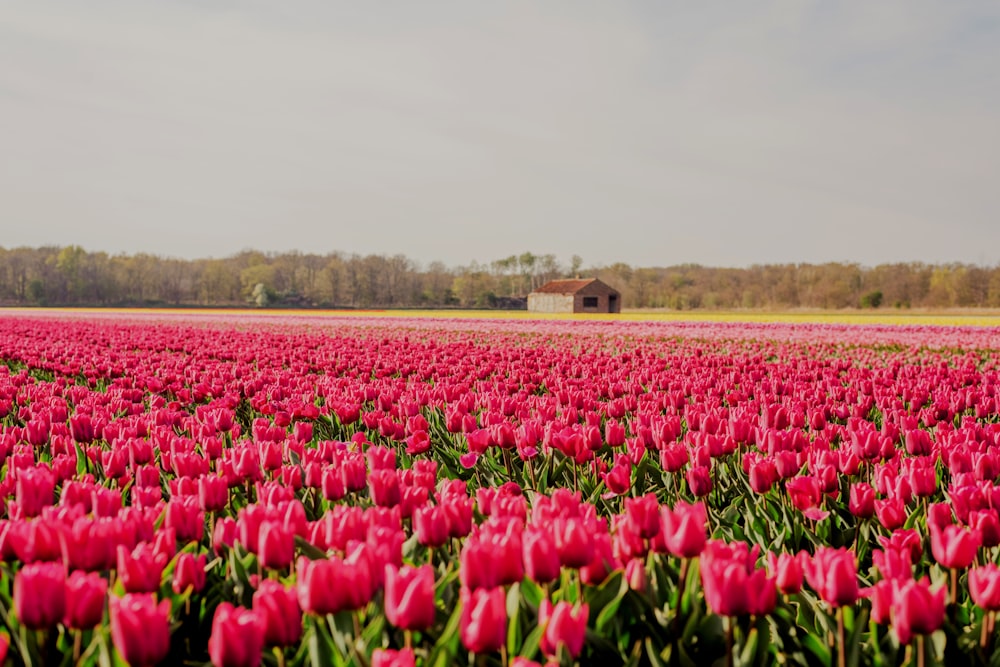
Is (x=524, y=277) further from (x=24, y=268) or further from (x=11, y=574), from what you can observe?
(x=11, y=574)

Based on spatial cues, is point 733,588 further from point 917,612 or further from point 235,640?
point 235,640

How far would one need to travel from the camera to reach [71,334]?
1680cm

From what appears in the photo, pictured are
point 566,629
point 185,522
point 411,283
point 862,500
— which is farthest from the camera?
point 411,283

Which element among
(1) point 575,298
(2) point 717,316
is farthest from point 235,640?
(1) point 575,298

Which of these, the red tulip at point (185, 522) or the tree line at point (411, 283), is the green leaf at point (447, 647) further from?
the tree line at point (411, 283)

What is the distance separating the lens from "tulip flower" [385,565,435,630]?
154 cm

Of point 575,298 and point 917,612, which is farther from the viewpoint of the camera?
point 575,298

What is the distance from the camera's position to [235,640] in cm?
150

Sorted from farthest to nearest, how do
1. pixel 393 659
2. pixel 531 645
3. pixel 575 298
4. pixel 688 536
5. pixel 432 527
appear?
pixel 575 298
pixel 432 527
pixel 688 536
pixel 531 645
pixel 393 659

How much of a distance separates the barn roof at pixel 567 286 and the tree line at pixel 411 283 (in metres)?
24.9

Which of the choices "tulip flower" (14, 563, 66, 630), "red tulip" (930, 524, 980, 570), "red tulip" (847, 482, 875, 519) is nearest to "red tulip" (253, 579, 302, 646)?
"tulip flower" (14, 563, 66, 630)

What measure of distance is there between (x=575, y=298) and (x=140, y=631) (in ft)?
202

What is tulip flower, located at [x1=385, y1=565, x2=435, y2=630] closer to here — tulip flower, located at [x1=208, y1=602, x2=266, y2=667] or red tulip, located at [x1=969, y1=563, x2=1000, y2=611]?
tulip flower, located at [x1=208, y1=602, x2=266, y2=667]

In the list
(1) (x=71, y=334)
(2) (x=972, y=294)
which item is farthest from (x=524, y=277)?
(1) (x=71, y=334)
